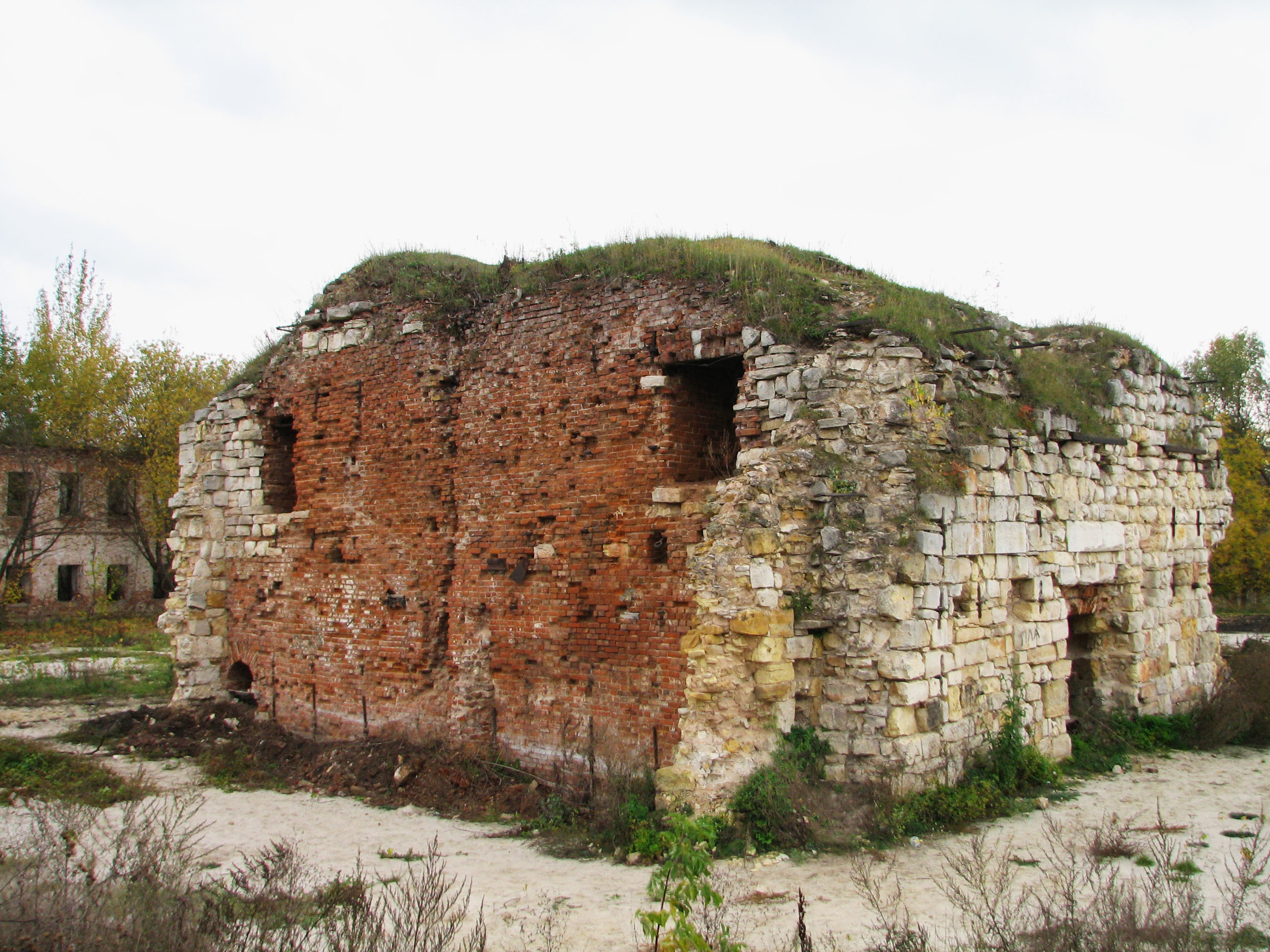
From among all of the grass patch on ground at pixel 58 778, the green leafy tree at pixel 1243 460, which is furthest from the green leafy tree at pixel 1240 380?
the grass patch on ground at pixel 58 778

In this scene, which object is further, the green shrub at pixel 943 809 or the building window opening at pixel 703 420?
the building window opening at pixel 703 420

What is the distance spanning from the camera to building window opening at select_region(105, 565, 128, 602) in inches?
1133

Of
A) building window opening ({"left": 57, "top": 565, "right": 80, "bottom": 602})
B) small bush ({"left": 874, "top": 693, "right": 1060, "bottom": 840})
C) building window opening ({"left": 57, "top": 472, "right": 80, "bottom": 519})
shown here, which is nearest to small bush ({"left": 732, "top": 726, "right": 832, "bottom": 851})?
small bush ({"left": 874, "top": 693, "right": 1060, "bottom": 840})

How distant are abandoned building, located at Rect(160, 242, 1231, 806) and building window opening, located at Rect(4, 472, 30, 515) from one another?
19856mm

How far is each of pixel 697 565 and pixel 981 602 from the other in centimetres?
254

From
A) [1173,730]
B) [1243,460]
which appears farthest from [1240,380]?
[1173,730]

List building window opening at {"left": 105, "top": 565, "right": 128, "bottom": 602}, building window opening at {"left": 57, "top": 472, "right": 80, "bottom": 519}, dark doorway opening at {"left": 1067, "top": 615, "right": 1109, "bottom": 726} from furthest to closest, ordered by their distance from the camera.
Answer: building window opening at {"left": 105, "top": 565, "right": 128, "bottom": 602} → building window opening at {"left": 57, "top": 472, "right": 80, "bottom": 519} → dark doorway opening at {"left": 1067, "top": 615, "right": 1109, "bottom": 726}

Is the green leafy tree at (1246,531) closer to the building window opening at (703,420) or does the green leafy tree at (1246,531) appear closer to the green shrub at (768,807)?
the building window opening at (703,420)

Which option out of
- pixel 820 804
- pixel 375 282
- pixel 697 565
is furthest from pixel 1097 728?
pixel 375 282

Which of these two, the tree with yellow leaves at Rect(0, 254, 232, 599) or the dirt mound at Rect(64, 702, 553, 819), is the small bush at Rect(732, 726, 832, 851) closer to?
the dirt mound at Rect(64, 702, 553, 819)

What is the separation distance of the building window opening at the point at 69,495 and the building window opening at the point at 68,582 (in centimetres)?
188

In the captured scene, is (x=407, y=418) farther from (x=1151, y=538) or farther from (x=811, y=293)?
(x=1151, y=538)

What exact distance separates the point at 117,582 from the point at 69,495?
3.24 m

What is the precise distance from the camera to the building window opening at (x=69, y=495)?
27.8 metres
